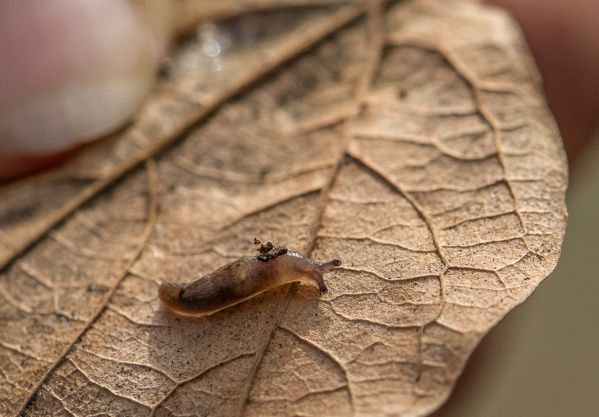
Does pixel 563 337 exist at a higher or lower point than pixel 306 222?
lower

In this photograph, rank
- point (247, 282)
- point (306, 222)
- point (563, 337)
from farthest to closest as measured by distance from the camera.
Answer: point (563, 337) < point (306, 222) < point (247, 282)

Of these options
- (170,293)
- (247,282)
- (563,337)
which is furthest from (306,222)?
(563,337)

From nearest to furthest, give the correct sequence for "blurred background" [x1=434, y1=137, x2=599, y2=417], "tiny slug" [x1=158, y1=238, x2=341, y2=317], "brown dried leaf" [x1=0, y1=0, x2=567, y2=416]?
"brown dried leaf" [x1=0, y1=0, x2=567, y2=416] → "tiny slug" [x1=158, y1=238, x2=341, y2=317] → "blurred background" [x1=434, y1=137, x2=599, y2=417]

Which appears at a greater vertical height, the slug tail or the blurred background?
the slug tail

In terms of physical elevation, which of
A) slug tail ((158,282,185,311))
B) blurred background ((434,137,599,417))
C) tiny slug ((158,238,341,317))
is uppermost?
tiny slug ((158,238,341,317))

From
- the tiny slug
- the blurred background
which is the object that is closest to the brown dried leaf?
the tiny slug

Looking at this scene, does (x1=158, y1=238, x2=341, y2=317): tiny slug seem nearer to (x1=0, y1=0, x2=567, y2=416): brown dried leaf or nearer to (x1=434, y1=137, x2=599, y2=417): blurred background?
(x1=0, y1=0, x2=567, y2=416): brown dried leaf

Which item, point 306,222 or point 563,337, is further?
point 563,337

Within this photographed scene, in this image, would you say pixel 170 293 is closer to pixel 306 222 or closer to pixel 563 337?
pixel 306 222

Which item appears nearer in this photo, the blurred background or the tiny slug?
the tiny slug
